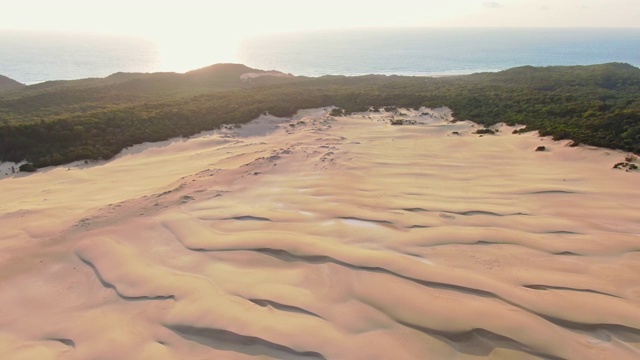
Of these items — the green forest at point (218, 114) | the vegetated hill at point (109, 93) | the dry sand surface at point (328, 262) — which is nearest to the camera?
the dry sand surface at point (328, 262)

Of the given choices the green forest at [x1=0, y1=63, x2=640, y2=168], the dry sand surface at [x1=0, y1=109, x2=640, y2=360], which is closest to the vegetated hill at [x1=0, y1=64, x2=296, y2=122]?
the green forest at [x1=0, y1=63, x2=640, y2=168]

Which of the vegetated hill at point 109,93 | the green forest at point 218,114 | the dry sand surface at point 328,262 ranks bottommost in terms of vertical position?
the dry sand surface at point 328,262

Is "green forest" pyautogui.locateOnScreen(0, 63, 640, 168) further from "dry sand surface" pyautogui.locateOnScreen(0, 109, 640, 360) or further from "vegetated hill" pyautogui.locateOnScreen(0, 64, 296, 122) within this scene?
"dry sand surface" pyautogui.locateOnScreen(0, 109, 640, 360)

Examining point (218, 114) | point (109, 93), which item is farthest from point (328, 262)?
point (109, 93)

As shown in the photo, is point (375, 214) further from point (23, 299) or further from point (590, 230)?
point (23, 299)

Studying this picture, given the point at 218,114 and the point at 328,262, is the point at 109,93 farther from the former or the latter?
the point at 328,262

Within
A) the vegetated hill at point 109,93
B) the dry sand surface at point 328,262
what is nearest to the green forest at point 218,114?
the vegetated hill at point 109,93

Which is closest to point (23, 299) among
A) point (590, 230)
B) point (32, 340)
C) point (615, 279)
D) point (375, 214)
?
point (32, 340)

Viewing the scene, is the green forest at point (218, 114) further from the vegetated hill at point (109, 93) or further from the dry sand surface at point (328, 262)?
the dry sand surface at point (328, 262)
